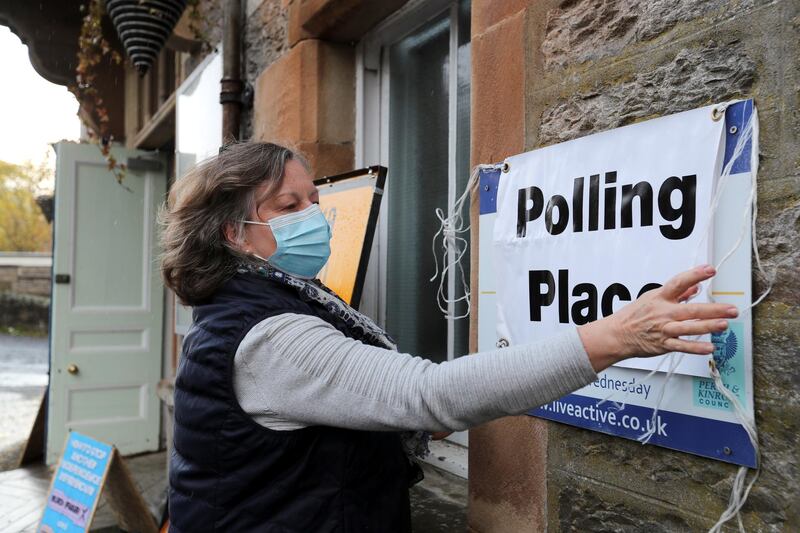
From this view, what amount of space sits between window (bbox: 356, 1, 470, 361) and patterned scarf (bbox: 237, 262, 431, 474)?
1.03 m

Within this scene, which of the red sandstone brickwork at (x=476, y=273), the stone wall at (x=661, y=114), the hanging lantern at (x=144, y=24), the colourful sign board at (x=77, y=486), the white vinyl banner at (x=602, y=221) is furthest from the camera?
the hanging lantern at (x=144, y=24)

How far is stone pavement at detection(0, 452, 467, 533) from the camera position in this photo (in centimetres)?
237

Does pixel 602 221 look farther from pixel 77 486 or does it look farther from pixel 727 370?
pixel 77 486

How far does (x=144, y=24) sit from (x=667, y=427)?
142 inches

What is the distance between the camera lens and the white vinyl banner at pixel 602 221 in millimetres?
1271

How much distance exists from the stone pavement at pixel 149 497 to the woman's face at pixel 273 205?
4.21 ft

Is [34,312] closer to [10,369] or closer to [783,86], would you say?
[10,369]

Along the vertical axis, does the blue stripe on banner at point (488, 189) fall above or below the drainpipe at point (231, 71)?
below

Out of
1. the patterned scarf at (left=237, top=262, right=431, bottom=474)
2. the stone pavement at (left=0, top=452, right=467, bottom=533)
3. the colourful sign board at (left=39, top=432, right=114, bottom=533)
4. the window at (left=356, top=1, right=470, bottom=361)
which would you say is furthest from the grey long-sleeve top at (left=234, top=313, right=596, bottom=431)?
the colourful sign board at (left=39, top=432, right=114, bottom=533)

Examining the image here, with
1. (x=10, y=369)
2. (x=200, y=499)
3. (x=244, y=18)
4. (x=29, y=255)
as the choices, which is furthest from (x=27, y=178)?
(x=200, y=499)

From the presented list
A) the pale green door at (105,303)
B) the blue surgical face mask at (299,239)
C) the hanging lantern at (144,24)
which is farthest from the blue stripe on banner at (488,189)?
the pale green door at (105,303)

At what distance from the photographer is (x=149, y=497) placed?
14.5 ft

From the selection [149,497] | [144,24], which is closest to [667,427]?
[144,24]

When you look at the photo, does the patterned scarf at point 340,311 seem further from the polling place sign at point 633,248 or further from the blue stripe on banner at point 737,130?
the blue stripe on banner at point 737,130
